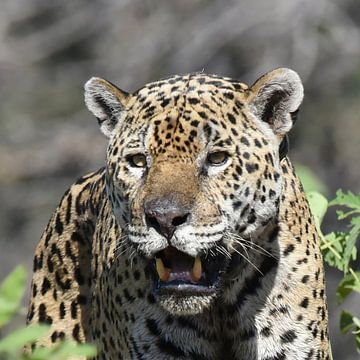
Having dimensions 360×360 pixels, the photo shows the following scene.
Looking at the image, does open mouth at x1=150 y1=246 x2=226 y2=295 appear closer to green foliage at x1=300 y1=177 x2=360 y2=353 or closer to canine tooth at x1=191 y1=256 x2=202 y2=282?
canine tooth at x1=191 y1=256 x2=202 y2=282

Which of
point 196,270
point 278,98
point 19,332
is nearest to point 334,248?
point 278,98

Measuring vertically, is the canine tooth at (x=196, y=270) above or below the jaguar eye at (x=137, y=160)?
below

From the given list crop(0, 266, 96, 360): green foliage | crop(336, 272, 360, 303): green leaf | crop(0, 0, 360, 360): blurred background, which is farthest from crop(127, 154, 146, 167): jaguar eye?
crop(0, 0, 360, 360): blurred background

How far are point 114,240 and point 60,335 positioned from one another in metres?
1.48

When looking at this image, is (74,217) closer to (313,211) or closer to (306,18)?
(313,211)

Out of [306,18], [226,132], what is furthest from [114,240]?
[306,18]

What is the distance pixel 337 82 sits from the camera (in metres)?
18.8

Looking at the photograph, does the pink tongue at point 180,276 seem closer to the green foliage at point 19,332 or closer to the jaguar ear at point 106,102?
the jaguar ear at point 106,102

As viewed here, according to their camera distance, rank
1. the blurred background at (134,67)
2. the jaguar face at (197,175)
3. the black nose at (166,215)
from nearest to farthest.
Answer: the black nose at (166,215)
the jaguar face at (197,175)
the blurred background at (134,67)

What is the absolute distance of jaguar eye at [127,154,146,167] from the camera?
579 cm

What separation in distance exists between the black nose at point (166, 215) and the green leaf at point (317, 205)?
1785mm

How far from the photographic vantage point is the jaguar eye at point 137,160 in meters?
5.79

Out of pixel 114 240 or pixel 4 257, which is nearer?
pixel 114 240

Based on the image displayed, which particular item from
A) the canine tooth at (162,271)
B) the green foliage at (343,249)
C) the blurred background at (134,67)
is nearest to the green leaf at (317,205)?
the green foliage at (343,249)
